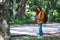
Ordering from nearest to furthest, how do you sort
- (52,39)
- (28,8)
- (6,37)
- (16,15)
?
(6,37)
(52,39)
(16,15)
(28,8)

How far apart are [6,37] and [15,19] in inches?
865

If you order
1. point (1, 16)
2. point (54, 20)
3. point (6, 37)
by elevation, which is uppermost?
point (1, 16)

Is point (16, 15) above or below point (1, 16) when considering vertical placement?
below

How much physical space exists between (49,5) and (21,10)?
13.0ft

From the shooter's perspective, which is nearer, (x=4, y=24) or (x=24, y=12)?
(x=4, y=24)

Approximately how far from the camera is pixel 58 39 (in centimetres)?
Answer: 1281

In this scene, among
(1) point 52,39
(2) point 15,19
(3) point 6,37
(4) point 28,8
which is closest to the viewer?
(3) point 6,37

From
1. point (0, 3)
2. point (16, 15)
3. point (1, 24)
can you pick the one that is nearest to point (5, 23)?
point (1, 24)

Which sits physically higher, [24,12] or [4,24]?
[4,24]

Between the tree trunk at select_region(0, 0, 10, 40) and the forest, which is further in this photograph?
the forest

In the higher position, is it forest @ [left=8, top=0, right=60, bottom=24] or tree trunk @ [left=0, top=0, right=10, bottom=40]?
tree trunk @ [left=0, top=0, right=10, bottom=40]

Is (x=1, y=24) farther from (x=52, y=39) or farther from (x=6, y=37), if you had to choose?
(x=52, y=39)

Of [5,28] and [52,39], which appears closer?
[5,28]

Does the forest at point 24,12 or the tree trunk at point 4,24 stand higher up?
the tree trunk at point 4,24
